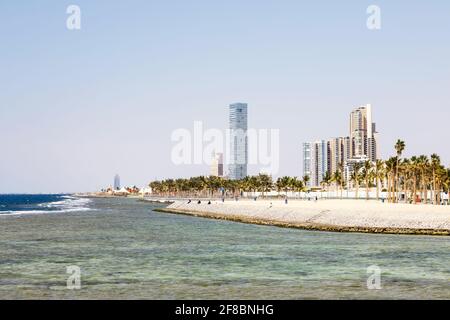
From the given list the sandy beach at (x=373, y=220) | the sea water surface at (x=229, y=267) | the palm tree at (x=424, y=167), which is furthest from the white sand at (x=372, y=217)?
the palm tree at (x=424, y=167)

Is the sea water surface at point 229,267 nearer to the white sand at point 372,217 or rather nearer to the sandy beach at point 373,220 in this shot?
the sandy beach at point 373,220

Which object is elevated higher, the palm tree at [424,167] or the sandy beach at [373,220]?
the palm tree at [424,167]

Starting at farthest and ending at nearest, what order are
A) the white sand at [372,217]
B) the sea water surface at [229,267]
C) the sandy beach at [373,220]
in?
the white sand at [372,217] < the sandy beach at [373,220] < the sea water surface at [229,267]

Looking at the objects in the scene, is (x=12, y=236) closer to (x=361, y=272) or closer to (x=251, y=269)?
(x=251, y=269)

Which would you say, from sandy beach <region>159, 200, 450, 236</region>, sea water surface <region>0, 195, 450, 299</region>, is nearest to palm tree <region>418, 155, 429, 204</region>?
sandy beach <region>159, 200, 450, 236</region>

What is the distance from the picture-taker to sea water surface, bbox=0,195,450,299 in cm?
2764

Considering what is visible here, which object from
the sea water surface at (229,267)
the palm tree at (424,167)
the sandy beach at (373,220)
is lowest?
the sea water surface at (229,267)

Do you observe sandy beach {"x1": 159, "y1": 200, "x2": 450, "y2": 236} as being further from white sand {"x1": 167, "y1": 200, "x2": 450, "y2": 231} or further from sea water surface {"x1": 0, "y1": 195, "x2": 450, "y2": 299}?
sea water surface {"x1": 0, "y1": 195, "x2": 450, "y2": 299}

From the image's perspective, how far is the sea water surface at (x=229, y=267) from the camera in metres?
27.6

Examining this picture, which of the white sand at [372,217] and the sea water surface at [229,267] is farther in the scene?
the white sand at [372,217]

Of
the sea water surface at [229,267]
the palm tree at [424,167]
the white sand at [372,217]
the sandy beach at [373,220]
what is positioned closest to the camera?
the sea water surface at [229,267]

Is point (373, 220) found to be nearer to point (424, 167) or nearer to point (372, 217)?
point (372, 217)
